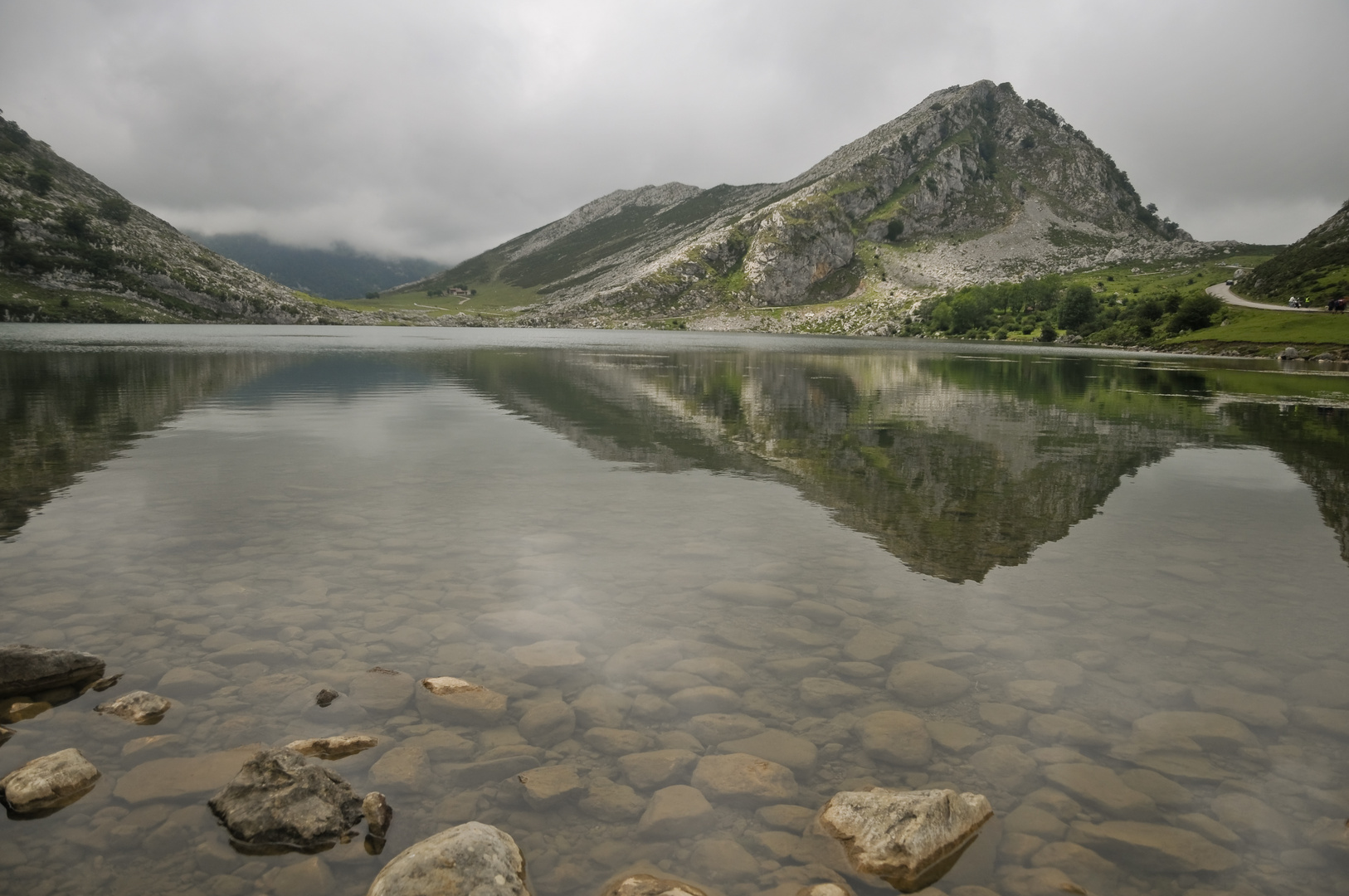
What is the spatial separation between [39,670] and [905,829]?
12000 mm

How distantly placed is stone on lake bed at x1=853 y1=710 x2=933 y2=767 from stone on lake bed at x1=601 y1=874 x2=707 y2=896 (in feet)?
11.5

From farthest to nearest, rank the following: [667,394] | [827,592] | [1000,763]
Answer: [667,394] < [827,592] < [1000,763]

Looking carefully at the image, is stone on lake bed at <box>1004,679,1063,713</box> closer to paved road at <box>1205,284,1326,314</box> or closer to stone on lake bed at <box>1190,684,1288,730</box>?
stone on lake bed at <box>1190,684,1288,730</box>

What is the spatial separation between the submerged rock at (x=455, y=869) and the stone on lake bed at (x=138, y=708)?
509cm

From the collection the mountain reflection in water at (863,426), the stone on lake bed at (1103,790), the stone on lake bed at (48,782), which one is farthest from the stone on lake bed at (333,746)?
the mountain reflection in water at (863,426)

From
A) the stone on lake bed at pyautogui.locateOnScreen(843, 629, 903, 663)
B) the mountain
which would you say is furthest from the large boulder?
the mountain

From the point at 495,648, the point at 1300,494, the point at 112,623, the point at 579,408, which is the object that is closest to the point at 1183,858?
the point at 495,648

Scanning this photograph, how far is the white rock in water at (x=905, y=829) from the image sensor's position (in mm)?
7449

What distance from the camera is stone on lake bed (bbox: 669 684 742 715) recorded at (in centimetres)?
1053

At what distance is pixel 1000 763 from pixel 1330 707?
5874 mm

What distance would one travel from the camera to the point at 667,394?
55.9 meters

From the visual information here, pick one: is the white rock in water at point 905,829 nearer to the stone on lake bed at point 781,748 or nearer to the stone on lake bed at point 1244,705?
the stone on lake bed at point 781,748

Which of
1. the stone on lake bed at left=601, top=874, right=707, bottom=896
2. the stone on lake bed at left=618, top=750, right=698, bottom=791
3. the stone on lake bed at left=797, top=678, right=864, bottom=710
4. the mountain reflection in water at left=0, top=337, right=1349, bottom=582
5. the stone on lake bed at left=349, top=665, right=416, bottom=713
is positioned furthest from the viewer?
the mountain reflection in water at left=0, top=337, right=1349, bottom=582

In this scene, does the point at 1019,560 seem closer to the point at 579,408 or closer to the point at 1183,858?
the point at 1183,858
